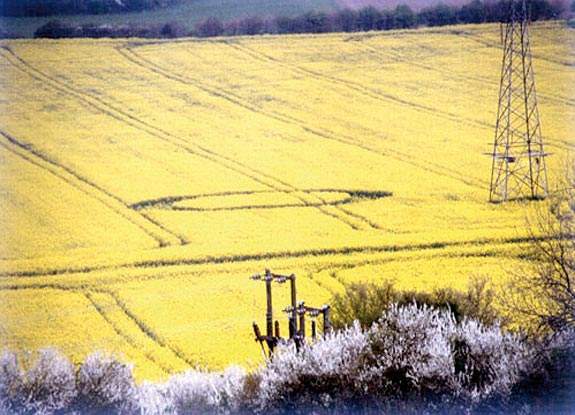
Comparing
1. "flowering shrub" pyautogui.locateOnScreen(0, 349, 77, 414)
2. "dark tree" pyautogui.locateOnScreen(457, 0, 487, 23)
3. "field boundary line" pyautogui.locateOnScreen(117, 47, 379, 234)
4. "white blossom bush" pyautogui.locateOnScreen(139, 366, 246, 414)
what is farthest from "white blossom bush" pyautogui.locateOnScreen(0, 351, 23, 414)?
"dark tree" pyautogui.locateOnScreen(457, 0, 487, 23)


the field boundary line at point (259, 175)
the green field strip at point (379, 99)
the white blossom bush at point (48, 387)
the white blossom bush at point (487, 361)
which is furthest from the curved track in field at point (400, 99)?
the white blossom bush at point (48, 387)

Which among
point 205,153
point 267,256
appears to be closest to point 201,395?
point 267,256

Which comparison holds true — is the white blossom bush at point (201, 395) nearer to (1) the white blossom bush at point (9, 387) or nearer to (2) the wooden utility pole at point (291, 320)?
(2) the wooden utility pole at point (291, 320)

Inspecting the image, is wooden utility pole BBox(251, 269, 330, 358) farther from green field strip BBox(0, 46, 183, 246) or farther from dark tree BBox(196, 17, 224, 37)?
dark tree BBox(196, 17, 224, 37)

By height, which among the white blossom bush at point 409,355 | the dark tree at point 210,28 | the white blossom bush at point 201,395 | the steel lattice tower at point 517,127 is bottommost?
the white blossom bush at point 201,395

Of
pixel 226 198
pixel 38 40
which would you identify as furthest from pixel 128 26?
pixel 226 198

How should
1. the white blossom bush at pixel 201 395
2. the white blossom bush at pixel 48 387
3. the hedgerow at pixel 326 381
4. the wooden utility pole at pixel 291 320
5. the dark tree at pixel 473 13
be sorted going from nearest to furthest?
the white blossom bush at pixel 48 387 < the hedgerow at pixel 326 381 < the white blossom bush at pixel 201 395 < the wooden utility pole at pixel 291 320 < the dark tree at pixel 473 13

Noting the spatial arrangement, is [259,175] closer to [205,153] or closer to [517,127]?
[205,153]
